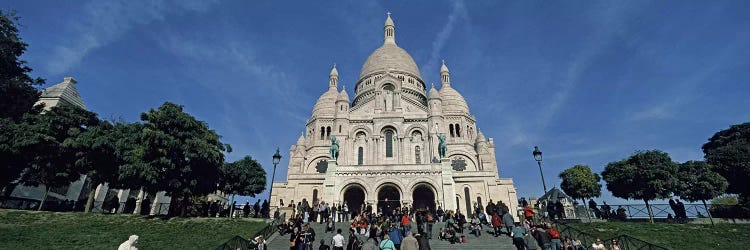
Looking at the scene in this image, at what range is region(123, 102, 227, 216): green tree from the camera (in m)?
20.2

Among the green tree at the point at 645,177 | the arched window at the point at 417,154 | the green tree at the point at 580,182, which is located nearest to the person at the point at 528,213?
the green tree at the point at 645,177

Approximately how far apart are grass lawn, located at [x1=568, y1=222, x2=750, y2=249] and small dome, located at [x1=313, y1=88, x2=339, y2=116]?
101 ft

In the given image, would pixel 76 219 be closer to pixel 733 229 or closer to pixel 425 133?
pixel 425 133

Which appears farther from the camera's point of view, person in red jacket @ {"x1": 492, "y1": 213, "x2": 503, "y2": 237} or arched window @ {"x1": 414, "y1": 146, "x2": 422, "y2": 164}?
arched window @ {"x1": 414, "y1": 146, "x2": 422, "y2": 164}

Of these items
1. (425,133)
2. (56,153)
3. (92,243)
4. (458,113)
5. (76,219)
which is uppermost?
(458,113)

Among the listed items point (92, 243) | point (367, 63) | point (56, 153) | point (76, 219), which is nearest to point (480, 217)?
point (92, 243)

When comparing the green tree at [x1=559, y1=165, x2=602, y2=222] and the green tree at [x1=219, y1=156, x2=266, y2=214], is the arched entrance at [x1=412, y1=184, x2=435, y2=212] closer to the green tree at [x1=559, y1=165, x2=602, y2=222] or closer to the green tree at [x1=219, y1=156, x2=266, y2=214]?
the green tree at [x1=219, y1=156, x2=266, y2=214]

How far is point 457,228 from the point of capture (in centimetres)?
1689

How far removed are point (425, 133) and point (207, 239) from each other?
24019 millimetres

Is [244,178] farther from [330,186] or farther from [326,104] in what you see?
[326,104]

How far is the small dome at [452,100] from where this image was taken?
43844 millimetres

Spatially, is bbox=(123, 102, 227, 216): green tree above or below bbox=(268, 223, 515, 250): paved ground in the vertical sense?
above

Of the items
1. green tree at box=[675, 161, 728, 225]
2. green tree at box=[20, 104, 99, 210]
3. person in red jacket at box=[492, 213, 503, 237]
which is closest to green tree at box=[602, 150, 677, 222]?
green tree at box=[675, 161, 728, 225]

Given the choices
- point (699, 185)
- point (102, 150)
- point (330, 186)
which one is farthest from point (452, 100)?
point (102, 150)
